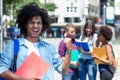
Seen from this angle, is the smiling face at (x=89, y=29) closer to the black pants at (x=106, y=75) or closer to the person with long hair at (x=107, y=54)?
the person with long hair at (x=107, y=54)

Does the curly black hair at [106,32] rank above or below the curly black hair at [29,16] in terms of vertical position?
below

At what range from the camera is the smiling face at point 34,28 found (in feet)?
13.5

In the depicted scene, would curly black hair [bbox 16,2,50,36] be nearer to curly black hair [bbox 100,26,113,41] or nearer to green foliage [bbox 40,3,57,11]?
curly black hair [bbox 100,26,113,41]

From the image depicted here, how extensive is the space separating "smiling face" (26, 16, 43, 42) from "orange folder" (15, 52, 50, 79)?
15cm

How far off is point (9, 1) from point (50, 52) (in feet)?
133

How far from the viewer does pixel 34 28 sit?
4.12 meters

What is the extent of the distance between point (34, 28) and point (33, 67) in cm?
33

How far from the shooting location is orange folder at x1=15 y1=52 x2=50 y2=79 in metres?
3.97

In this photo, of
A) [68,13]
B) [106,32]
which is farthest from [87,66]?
[68,13]

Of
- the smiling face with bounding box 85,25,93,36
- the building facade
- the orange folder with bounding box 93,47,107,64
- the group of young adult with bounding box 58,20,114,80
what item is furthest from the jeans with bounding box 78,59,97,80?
the building facade

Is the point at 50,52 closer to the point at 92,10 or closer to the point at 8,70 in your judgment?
the point at 8,70

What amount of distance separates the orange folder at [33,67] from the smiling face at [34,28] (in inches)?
5.8

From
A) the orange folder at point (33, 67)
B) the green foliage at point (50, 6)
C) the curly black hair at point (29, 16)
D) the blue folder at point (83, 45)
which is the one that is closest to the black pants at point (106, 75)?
the blue folder at point (83, 45)

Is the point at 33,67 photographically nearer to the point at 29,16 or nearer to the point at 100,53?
the point at 29,16
